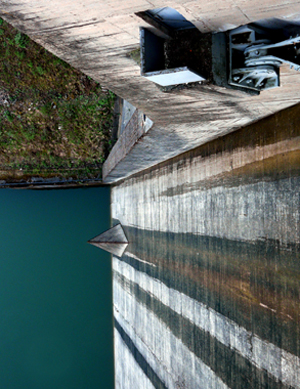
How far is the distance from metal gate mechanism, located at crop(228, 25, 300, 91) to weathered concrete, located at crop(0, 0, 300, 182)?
0.59 feet

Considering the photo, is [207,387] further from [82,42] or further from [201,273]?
[82,42]

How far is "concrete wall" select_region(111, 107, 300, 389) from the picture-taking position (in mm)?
5387

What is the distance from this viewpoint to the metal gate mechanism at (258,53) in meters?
3.95

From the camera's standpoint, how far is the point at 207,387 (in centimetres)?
798

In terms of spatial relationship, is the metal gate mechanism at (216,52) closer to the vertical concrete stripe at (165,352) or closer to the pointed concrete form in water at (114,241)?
the vertical concrete stripe at (165,352)

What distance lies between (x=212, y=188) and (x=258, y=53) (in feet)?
13.2

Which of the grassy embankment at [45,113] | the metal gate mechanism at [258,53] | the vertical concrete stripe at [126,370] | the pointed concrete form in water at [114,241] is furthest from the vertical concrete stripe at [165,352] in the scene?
the grassy embankment at [45,113]

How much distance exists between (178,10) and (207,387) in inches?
311

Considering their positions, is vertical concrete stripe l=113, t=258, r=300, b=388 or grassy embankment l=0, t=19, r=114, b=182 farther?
grassy embankment l=0, t=19, r=114, b=182

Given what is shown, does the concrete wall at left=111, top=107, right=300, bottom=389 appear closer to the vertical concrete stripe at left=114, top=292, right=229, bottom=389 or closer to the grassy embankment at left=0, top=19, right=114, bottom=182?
the vertical concrete stripe at left=114, top=292, right=229, bottom=389

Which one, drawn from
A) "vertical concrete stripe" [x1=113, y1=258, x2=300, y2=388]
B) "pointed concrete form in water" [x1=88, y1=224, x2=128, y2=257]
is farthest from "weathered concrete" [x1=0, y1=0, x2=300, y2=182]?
"pointed concrete form in water" [x1=88, y1=224, x2=128, y2=257]

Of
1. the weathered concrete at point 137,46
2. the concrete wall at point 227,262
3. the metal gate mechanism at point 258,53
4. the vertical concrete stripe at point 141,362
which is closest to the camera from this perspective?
the weathered concrete at point 137,46

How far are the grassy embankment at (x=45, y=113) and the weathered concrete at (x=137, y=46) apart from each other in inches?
366

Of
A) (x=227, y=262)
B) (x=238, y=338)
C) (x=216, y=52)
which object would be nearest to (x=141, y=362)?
(x=238, y=338)
